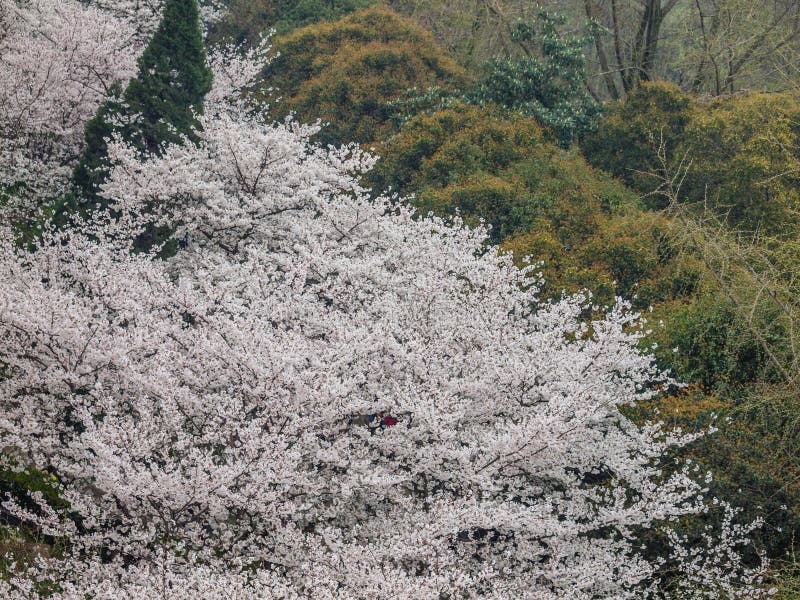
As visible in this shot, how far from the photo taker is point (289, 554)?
7.97 m

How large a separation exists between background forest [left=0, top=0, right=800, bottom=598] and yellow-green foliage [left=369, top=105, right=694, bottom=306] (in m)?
0.04

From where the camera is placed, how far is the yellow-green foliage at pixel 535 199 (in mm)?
13875

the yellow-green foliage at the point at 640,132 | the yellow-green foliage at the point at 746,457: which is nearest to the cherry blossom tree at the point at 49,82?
the yellow-green foliage at the point at 640,132

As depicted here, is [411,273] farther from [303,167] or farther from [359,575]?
[359,575]

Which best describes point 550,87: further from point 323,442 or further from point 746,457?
point 323,442

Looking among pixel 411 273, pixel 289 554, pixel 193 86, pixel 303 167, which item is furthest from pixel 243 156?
pixel 289 554

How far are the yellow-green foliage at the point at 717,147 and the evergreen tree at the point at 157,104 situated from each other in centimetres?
826

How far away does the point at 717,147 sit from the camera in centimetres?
1644

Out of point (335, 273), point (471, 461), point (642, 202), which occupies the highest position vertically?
point (642, 202)

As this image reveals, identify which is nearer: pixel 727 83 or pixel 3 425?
pixel 3 425

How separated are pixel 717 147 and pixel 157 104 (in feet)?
35.8

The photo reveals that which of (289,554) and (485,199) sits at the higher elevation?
(485,199)

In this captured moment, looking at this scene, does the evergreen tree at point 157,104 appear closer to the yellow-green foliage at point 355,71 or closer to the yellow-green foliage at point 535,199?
the yellow-green foliage at point 535,199

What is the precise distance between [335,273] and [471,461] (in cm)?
354
